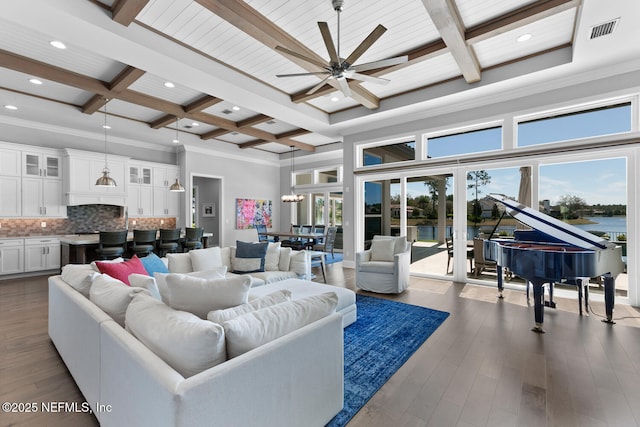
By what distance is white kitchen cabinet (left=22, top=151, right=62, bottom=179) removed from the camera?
6.13 meters

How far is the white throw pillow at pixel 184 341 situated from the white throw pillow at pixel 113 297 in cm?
52

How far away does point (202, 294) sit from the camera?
1.82m

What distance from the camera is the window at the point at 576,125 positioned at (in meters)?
4.32

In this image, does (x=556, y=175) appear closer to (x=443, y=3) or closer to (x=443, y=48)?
(x=443, y=48)

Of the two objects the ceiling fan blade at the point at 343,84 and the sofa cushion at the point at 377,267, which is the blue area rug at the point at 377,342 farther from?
the ceiling fan blade at the point at 343,84

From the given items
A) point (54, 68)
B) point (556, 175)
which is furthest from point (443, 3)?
point (54, 68)

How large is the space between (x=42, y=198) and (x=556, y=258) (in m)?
9.01

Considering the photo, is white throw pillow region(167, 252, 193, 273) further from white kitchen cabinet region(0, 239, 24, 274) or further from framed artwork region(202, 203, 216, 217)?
framed artwork region(202, 203, 216, 217)

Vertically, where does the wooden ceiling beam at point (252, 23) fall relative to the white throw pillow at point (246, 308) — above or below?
above

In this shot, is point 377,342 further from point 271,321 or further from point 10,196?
point 10,196

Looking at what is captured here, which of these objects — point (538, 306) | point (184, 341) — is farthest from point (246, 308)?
point (538, 306)

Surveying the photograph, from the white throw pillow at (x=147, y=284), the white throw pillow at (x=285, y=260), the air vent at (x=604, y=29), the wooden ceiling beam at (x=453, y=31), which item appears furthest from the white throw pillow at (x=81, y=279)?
the air vent at (x=604, y=29)

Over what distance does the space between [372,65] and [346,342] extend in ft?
9.50

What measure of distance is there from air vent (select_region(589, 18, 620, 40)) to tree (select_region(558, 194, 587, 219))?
7.63 feet
